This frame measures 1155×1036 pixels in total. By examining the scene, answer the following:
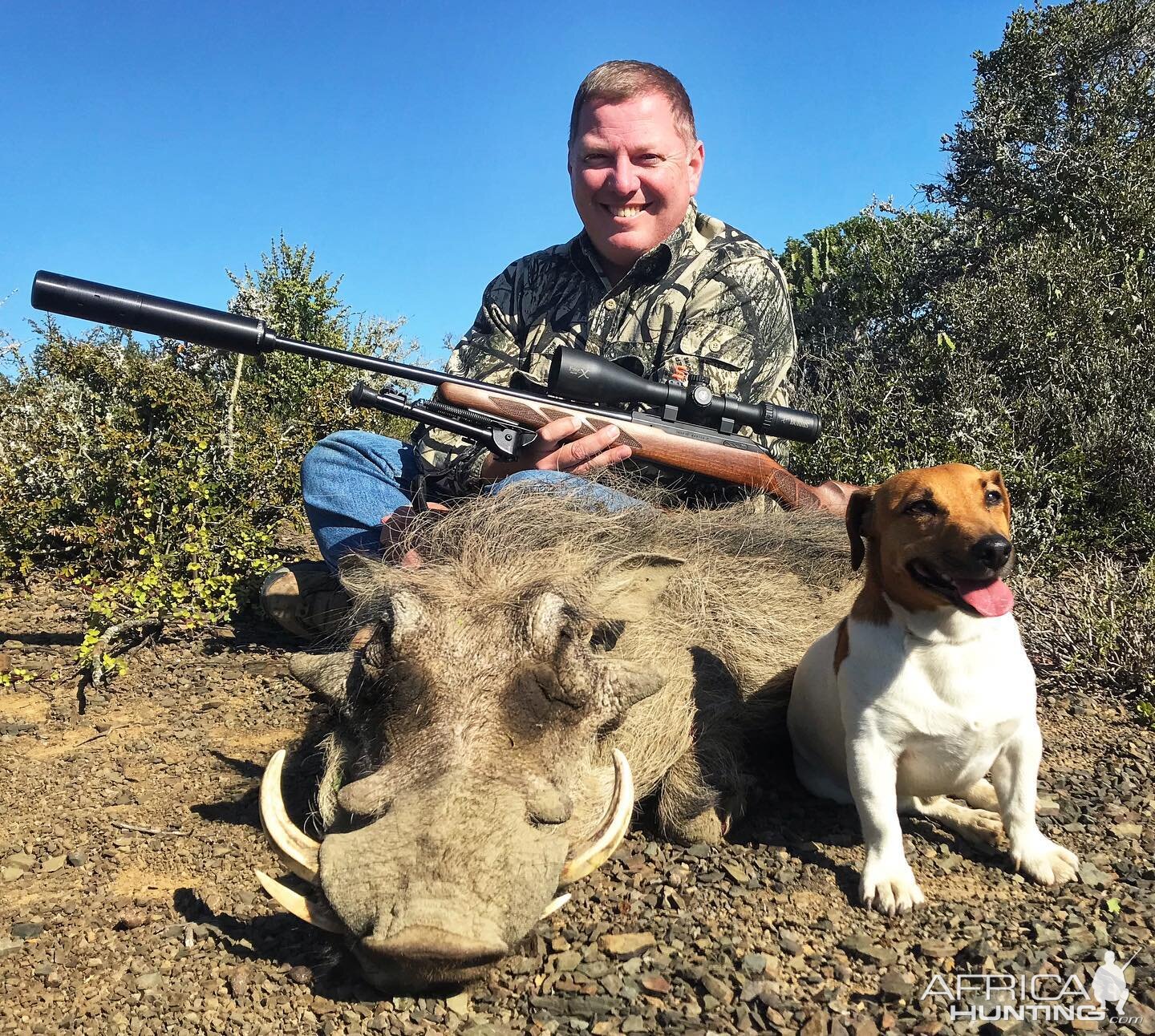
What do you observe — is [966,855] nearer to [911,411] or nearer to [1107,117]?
[911,411]

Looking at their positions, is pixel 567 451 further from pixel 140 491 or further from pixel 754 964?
pixel 140 491

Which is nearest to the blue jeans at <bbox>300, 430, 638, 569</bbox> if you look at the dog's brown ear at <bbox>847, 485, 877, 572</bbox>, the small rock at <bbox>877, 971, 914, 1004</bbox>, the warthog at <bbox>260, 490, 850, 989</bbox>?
the warthog at <bbox>260, 490, 850, 989</bbox>

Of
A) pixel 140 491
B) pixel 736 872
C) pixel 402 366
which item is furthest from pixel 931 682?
pixel 140 491

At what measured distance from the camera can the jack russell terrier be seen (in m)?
2.38

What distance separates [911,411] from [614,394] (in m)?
2.71

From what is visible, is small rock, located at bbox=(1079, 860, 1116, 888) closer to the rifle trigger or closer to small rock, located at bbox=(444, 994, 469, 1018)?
small rock, located at bbox=(444, 994, 469, 1018)

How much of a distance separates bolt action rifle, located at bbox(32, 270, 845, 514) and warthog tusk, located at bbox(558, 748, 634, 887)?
1.64 metres

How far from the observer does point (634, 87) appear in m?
4.53

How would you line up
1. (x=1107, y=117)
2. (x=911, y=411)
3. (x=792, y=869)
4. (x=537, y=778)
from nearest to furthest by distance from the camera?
(x=537, y=778)
(x=792, y=869)
(x=911, y=411)
(x=1107, y=117)

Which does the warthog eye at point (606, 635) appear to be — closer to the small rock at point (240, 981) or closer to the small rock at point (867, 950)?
the small rock at point (867, 950)

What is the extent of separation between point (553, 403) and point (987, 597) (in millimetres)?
1919

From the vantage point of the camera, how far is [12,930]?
2480mm

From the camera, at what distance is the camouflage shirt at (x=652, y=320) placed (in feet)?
14.4

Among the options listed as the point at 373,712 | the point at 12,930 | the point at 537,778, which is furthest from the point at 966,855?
the point at 12,930
